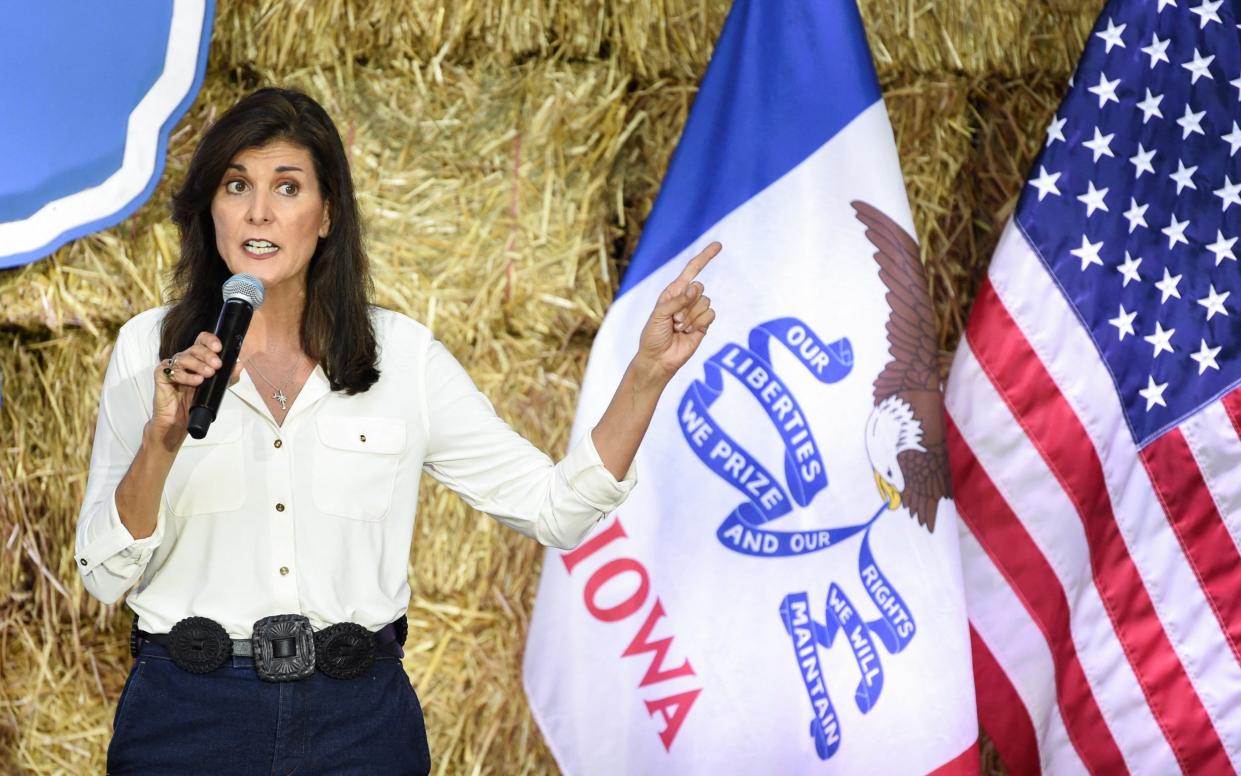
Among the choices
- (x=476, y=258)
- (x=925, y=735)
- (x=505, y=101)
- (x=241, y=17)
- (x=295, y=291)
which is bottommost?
(x=925, y=735)

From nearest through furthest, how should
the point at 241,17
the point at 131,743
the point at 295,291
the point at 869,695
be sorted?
1. the point at 131,743
2. the point at 295,291
3. the point at 869,695
4. the point at 241,17

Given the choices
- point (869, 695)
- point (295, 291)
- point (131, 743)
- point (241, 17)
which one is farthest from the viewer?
point (241, 17)

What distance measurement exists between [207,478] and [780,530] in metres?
1.23

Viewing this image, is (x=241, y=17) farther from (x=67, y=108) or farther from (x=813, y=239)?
(x=813, y=239)

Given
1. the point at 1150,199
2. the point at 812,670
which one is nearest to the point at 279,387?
the point at 812,670

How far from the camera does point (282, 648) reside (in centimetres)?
155

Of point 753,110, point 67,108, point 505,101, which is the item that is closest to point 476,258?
point 505,101

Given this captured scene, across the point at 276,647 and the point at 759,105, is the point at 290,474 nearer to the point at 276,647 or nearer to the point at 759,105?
the point at 276,647

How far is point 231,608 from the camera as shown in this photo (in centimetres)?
158

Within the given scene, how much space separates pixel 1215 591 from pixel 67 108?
7.18 ft

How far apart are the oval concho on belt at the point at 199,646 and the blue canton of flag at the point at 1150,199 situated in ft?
5.73

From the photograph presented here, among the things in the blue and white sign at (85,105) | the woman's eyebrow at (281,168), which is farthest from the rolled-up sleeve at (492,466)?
the blue and white sign at (85,105)

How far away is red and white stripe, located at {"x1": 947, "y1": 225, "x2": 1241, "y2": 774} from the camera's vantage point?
2.59m

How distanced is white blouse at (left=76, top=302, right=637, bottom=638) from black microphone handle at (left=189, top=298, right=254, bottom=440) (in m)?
0.22
